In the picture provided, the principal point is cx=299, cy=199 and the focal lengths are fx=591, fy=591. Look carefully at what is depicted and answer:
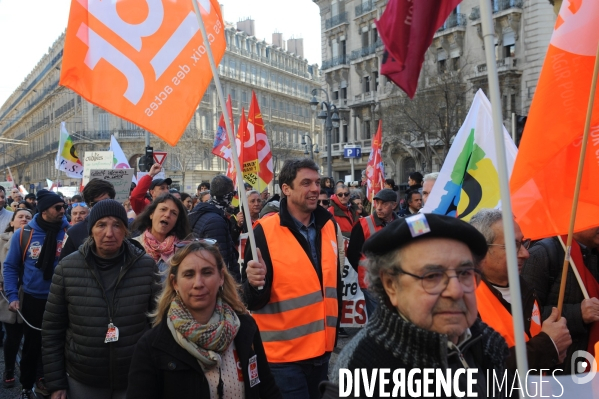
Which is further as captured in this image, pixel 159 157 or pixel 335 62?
pixel 335 62

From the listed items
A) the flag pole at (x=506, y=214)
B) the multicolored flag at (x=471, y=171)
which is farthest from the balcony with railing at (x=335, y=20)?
the flag pole at (x=506, y=214)

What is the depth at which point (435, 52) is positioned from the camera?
37.9m

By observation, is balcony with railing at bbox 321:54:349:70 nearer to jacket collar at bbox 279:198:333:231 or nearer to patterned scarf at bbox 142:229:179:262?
patterned scarf at bbox 142:229:179:262

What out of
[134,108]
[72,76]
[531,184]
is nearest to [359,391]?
[531,184]

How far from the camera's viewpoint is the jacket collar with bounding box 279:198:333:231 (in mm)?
3773

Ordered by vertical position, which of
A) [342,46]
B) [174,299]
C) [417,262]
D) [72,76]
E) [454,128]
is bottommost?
[174,299]

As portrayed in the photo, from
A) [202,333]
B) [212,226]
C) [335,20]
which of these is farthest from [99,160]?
[335,20]

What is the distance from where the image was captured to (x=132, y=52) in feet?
14.4

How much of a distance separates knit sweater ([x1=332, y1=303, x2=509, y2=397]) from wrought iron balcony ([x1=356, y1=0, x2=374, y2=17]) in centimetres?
4444

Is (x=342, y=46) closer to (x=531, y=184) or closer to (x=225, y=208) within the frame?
(x=225, y=208)

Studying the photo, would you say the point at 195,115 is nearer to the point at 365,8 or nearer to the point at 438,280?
the point at 365,8

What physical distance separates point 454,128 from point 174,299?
94.8ft

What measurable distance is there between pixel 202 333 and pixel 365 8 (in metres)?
44.8

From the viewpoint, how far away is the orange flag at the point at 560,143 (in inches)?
125
